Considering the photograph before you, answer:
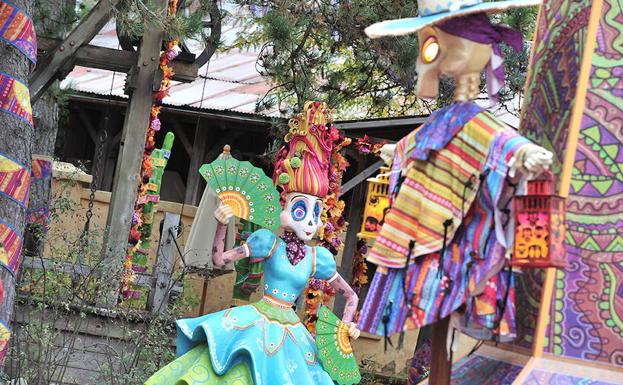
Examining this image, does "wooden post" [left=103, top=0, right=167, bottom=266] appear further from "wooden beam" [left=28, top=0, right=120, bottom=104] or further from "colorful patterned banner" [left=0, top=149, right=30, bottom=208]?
"colorful patterned banner" [left=0, top=149, right=30, bottom=208]

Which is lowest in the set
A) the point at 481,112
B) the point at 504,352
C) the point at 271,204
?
the point at 504,352

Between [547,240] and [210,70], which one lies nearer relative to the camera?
[547,240]

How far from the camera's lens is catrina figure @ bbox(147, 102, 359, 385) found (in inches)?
253

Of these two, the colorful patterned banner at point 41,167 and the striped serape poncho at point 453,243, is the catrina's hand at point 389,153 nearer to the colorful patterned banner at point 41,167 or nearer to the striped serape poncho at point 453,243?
the striped serape poncho at point 453,243

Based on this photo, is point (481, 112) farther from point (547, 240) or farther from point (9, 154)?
point (9, 154)

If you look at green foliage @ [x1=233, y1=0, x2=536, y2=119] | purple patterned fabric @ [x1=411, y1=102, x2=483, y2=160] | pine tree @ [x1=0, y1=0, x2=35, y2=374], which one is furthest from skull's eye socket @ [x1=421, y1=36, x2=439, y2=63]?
green foliage @ [x1=233, y1=0, x2=536, y2=119]

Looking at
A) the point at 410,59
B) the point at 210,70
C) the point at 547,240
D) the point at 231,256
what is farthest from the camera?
the point at 210,70

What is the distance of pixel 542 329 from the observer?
4516 millimetres

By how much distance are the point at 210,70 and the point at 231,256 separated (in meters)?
8.81

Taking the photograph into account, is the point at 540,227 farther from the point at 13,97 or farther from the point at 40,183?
the point at 40,183

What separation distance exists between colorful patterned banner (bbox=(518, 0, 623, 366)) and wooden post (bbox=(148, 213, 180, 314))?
16.2 ft

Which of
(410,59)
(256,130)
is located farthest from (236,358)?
(256,130)

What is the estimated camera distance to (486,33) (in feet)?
15.2

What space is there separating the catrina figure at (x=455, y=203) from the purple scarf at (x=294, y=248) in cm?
237
